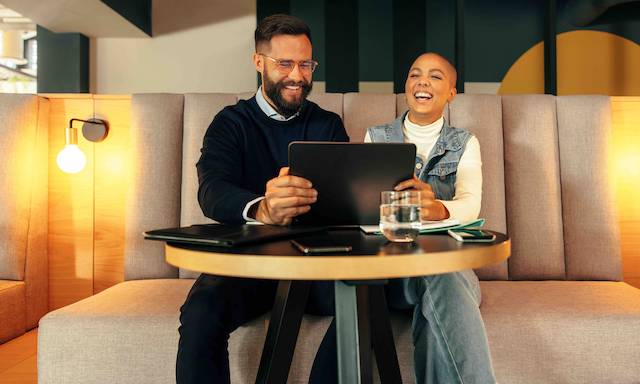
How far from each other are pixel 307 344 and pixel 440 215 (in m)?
0.47

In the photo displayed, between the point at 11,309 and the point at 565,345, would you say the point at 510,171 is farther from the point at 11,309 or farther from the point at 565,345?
the point at 11,309

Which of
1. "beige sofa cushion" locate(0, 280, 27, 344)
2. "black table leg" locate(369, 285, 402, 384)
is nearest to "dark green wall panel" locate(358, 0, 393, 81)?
"beige sofa cushion" locate(0, 280, 27, 344)

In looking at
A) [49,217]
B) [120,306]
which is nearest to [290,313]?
[120,306]

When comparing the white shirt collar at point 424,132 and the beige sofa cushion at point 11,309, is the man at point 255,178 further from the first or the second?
the beige sofa cushion at point 11,309

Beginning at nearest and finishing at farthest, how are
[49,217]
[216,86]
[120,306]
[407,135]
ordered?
[120,306] → [407,135] → [49,217] → [216,86]

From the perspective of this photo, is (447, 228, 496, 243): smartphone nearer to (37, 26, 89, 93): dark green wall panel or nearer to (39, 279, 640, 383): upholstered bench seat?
(39, 279, 640, 383): upholstered bench seat

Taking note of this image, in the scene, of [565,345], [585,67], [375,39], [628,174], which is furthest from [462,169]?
[585,67]

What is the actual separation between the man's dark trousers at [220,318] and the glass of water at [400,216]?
41 cm

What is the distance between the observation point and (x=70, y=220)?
→ 2.10m

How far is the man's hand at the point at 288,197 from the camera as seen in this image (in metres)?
1.05

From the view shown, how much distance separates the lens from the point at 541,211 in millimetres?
1884

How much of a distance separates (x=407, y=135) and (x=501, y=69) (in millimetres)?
3194

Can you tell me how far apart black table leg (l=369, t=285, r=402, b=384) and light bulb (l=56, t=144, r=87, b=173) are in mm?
1309

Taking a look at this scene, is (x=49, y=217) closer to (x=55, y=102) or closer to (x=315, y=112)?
(x=55, y=102)
